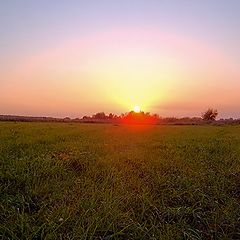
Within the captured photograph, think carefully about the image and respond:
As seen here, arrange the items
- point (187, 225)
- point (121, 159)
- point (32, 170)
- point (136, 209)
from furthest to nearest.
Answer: point (121, 159)
point (32, 170)
point (136, 209)
point (187, 225)

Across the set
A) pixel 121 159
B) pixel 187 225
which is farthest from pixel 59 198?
pixel 121 159

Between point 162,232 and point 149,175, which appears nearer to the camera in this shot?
point 162,232

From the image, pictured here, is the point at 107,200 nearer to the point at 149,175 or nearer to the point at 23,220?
the point at 23,220

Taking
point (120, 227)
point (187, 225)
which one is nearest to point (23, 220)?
point (120, 227)

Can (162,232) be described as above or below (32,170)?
below

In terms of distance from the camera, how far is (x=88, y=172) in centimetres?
814

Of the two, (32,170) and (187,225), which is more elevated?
(32,170)

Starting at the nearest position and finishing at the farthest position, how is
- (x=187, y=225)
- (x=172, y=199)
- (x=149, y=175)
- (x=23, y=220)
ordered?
1. (x=23, y=220)
2. (x=187, y=225)
3. (x=172, y=199)
4. (x=149, y=175)

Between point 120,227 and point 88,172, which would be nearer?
point 120,227

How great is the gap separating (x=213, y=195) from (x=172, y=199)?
0.99m

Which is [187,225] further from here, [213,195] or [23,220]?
[23,220]

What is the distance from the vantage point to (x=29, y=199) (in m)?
6.06

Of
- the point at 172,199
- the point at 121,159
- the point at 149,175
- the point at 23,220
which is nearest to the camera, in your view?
the point at 23,220

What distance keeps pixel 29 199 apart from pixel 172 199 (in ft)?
9.18
